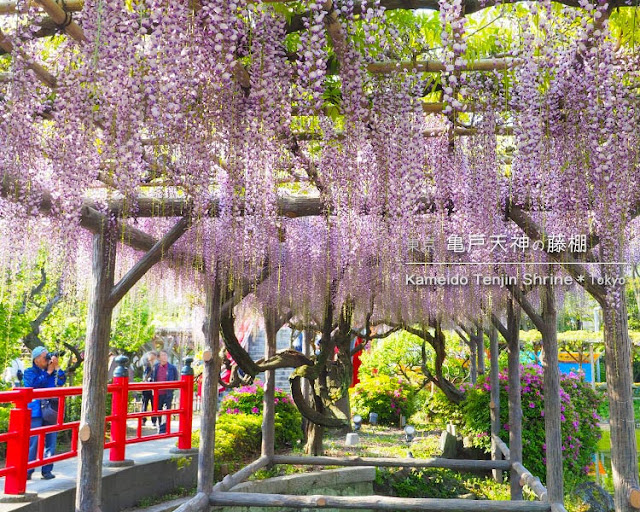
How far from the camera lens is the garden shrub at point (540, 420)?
267 inches

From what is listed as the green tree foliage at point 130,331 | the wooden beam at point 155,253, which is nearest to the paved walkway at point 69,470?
the wooden beam at point 155,253

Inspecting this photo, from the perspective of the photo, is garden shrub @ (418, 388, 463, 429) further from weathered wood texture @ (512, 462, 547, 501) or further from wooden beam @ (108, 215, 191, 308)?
wooden beam @ (108, 215, 191, 308)

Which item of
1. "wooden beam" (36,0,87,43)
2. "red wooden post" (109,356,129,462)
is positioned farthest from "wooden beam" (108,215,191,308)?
"red wooden post" (109,356,129,462)

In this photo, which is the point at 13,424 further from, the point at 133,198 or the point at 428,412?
the point at 428,412

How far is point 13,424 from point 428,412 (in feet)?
25.2

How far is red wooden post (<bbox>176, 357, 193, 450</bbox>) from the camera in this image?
18.7 feet

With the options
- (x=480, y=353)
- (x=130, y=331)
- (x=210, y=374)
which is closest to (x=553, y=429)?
(x=210, y=374)

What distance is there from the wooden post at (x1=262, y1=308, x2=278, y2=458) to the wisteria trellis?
8.12 ft

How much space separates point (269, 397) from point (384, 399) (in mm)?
4498

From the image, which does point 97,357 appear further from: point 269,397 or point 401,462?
point 401,462

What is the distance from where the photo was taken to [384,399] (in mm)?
10523

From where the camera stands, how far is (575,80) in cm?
281

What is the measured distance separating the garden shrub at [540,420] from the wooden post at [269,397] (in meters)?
2.73

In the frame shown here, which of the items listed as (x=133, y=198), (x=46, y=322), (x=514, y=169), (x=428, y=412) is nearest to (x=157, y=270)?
(x=133, y=198)
